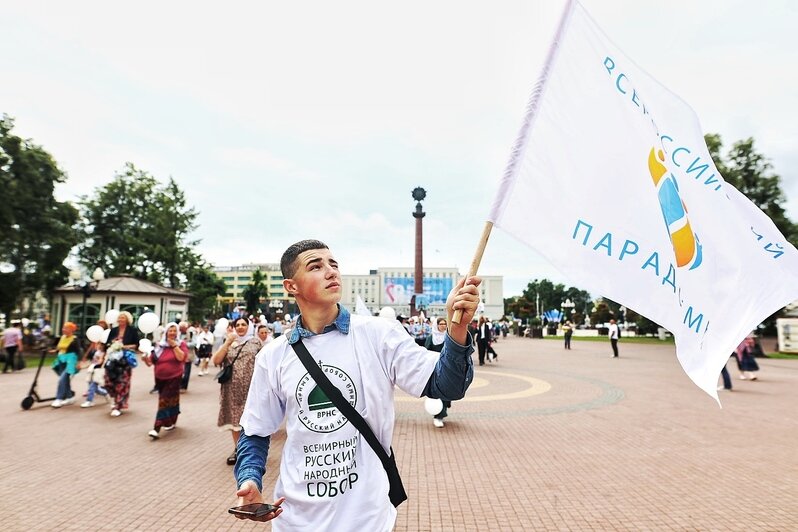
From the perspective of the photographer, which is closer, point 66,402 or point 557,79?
point 557,79

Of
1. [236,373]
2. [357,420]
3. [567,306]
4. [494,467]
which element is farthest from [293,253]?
[567,306]

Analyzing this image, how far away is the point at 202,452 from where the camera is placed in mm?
6730

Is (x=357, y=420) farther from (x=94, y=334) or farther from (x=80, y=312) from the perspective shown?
(x=80, y=312)

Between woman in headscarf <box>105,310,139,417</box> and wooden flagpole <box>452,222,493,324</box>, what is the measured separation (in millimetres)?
8874

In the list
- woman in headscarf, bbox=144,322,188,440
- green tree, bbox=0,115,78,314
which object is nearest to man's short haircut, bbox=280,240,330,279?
woman in headscarf, bbox=144,322,188,440

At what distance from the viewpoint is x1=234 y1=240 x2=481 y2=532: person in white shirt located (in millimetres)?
1854

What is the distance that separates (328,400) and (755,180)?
42.4 m

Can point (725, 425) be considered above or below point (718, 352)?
below

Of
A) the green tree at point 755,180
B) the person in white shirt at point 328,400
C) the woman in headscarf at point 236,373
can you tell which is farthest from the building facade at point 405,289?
the person in white shirt at point 328,400

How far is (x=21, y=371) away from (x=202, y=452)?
46.3ft

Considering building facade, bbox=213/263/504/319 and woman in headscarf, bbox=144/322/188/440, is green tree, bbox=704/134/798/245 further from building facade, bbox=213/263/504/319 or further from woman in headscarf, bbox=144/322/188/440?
building facade, bbox=213/263/504/319

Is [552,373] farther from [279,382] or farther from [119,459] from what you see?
[279,382]

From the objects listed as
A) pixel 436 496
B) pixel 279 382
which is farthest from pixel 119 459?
pixel 279 382

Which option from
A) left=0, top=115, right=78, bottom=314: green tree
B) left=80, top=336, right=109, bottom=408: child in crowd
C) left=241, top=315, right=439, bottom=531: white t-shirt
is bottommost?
left=80, top=336, right=109, bottom=408: child in crowd
